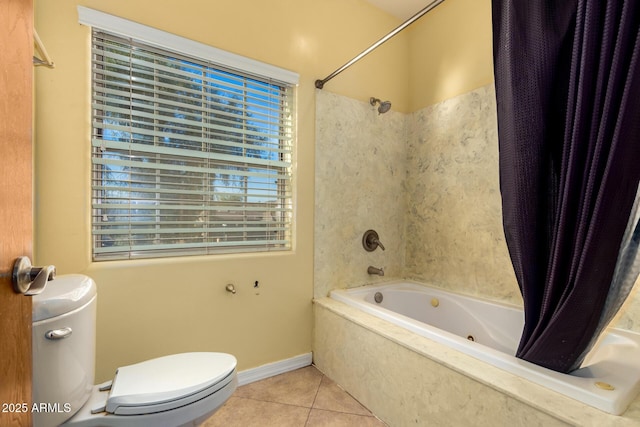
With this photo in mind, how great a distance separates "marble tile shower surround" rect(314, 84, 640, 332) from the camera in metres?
2.09

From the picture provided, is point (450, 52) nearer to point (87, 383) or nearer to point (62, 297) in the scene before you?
point (62, 297)

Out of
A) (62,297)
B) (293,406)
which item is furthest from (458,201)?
(62,297)

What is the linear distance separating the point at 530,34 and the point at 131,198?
6.17ft

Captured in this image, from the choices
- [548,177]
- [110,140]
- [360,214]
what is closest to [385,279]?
[360,214]

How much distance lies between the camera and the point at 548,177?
3.57 feet

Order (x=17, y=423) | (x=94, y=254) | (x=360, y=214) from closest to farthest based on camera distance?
(x=17, y=423) → (x=94, y=254) → (x=360, y=214)

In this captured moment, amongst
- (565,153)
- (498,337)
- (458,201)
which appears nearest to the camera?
(565,153)

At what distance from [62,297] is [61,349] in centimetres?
17

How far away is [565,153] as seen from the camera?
1006 millimetres

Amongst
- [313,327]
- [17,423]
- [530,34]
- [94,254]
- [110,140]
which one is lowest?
[313,327]

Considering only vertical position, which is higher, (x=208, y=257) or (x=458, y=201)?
(x=458, y=201)

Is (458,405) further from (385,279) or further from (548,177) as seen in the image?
(385,279)

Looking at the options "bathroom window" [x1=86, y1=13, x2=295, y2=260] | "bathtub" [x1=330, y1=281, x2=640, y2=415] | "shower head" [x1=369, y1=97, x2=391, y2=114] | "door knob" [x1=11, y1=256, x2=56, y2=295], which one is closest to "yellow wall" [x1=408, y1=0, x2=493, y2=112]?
"shower head" [x1=369, y1=97, x2=391, y2=114]

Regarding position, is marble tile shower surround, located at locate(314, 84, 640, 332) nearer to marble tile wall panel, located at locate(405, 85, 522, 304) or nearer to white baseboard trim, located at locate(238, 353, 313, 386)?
marble tile wall panel, located at locate(405, 85, 522, 304)
